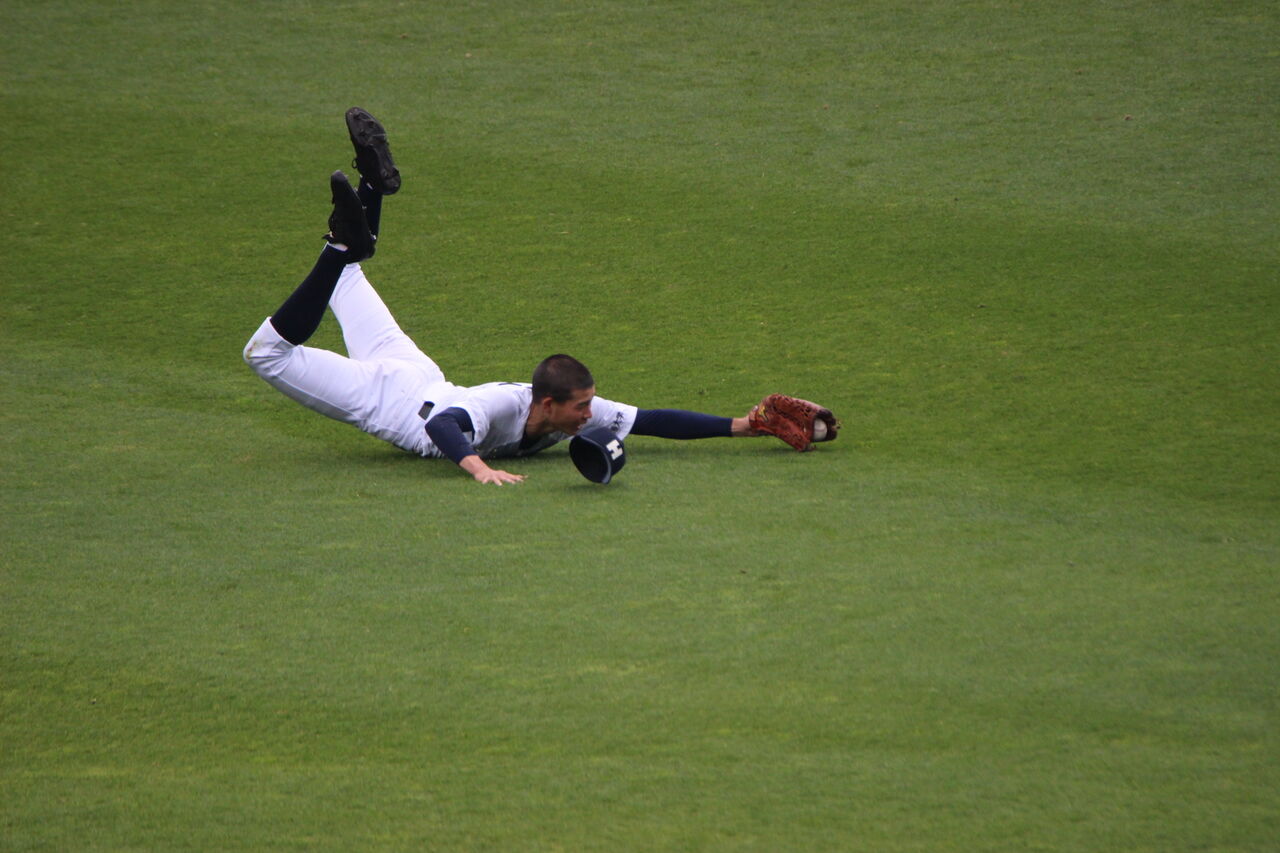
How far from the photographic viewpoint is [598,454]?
4473mm

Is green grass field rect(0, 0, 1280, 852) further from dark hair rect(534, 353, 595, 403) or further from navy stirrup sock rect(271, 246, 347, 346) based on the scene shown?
navy stirrup sock rect(271, 246, 347, 346)

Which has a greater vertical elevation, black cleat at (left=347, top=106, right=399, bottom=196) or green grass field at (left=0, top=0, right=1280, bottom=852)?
black cleat at (left=347, top=106, right=399, bottom=196)

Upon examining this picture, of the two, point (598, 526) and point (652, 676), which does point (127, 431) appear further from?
point (652, 676)

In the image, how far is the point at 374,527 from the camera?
4.13 metres

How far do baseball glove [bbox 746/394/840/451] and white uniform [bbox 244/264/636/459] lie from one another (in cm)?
50

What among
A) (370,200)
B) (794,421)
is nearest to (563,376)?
(794,421)

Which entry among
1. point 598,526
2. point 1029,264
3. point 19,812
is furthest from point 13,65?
point 19,812

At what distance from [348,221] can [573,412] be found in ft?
3.89

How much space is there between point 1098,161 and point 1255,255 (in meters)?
1.77

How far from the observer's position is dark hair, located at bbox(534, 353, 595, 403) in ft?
15.1

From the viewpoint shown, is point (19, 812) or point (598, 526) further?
point (598, 526)

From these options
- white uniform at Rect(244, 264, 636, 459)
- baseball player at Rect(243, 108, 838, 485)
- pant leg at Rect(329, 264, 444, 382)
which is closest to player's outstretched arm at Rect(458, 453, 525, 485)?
baseball player at Rect(243, 108, 838, 485)

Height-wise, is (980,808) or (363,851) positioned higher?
(980,808)

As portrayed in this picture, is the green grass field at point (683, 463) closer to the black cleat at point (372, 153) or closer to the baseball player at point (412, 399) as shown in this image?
the baseball player at point (412, 399)
